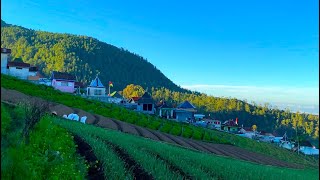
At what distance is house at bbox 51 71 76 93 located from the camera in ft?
222

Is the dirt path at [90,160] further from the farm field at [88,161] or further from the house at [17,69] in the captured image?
the house at [17,69]

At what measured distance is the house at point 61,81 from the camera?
6762 centimetres

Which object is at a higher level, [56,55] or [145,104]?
[56,55]

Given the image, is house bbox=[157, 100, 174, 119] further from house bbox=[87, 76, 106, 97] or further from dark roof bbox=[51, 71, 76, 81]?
dark roof bbox=[51, 71, 76, 81]

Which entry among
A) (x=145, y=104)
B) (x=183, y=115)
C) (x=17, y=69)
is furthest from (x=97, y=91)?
(x=183, y=115)

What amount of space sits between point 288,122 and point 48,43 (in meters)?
119

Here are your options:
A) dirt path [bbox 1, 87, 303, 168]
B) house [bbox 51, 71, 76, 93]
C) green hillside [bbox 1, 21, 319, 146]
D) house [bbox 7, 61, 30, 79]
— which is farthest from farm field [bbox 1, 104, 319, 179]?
green hillside [bbox 1, 21, 319, 146]

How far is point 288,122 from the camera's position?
159 meters

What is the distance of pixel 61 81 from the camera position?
68.8 metres

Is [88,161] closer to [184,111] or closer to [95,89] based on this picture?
[95,89]

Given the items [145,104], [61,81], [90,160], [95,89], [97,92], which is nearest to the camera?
[90,160]

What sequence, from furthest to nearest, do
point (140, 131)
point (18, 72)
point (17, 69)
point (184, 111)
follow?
point (184, 111), point (18, 72), point (17, 69), point (140, 131)

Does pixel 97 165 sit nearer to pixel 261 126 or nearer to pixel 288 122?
pixel 261 126

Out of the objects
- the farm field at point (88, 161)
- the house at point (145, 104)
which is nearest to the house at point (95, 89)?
the house at point (145, 104)
